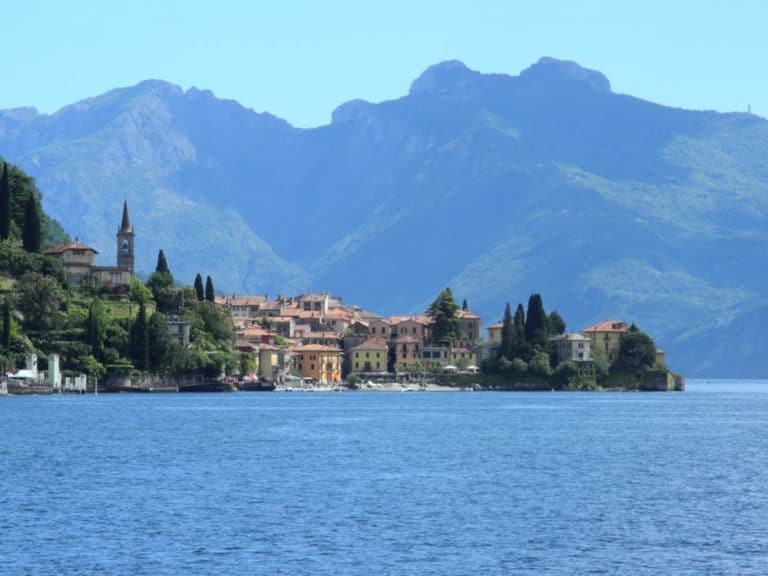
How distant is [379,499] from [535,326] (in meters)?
136

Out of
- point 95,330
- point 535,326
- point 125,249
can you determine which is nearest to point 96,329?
point 95,330

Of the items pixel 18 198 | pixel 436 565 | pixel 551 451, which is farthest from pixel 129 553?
pixel 18 198

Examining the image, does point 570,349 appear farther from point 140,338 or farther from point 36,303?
point 36,303

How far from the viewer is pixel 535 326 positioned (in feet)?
641

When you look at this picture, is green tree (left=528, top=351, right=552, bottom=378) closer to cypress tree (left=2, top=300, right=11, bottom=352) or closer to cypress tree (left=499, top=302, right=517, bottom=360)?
cypress tree (left=499, top=302, right=517, bottom=360)

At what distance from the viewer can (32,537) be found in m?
51.5

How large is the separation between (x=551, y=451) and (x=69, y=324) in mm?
80745

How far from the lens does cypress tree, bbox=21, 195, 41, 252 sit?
162m

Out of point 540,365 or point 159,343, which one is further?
point 540,365

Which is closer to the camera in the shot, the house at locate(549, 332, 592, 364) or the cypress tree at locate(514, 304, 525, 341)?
the cypress tree at locate(514, 304, 525, 341)

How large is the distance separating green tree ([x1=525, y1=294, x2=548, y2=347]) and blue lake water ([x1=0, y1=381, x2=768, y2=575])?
86.4 m

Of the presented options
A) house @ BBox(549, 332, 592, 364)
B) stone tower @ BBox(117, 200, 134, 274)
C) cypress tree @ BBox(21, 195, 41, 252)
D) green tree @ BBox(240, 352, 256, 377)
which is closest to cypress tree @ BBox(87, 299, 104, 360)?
cypress tree @ BBox(21, 195, 41, 252)

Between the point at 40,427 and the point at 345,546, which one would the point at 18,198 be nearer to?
the point at 40,427

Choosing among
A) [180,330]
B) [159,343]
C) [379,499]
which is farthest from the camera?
[180,330]
